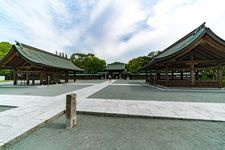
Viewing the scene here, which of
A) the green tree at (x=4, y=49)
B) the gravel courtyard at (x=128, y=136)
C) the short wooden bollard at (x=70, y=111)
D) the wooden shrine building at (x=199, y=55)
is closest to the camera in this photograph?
the gravel courtyard at (x=128, y=136)

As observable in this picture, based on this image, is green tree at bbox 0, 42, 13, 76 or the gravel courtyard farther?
green tree at bbox 0, 42, 13, 76

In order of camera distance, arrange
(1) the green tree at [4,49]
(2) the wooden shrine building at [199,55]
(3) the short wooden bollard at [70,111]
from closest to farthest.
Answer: (3) the short wooden bollard at [70,111] → (2) the wooden shrine building at [199,55] → (1) the green tree at [4,49]

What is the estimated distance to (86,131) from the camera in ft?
12.3

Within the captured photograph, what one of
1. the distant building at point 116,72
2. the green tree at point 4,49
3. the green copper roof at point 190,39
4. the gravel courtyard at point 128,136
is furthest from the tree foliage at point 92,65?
the gravel courtyard at point 128,136

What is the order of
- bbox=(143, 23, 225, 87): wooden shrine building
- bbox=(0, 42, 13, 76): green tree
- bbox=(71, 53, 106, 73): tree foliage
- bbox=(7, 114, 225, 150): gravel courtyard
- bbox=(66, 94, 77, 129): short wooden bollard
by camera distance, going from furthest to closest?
bbox=(71, 53, 106, 73): tree foliage
bbox=(0, 42, 13, 76): green tree
bbox=(143, 23, 225, 87): wooden shrine building
bbox=(66, 94, 77, 129): short wooden bollard
bbox=(7, 114, 225, 150): gravel courtyard

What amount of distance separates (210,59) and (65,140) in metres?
16.4

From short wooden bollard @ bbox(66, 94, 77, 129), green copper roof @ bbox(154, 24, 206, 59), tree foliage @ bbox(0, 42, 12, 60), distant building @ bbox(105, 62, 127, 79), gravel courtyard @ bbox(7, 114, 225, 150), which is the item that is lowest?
gravel courtyard @ bbox(7, 114, 225, 150)

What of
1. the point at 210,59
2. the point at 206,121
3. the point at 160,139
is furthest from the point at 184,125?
the point at 210,59

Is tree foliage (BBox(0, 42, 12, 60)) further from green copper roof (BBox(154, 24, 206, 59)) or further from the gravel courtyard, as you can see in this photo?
the gravel courtyard

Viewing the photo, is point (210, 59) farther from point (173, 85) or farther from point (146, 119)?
point (146, 119)

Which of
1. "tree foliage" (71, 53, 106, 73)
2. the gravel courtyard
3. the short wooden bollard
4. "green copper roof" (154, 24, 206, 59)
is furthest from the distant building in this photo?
the short wooden bollard

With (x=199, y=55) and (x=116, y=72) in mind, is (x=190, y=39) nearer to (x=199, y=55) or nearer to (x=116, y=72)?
(x=199, y=55)

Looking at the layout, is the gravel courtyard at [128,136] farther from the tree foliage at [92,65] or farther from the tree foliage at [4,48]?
the tree foliage at [92,65]

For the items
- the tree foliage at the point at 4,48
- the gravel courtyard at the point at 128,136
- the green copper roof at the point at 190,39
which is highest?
the tree foliage at the point at 4,48
